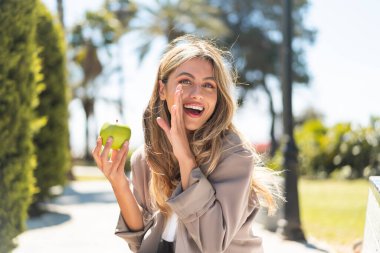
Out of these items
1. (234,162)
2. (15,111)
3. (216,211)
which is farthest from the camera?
(15,111)

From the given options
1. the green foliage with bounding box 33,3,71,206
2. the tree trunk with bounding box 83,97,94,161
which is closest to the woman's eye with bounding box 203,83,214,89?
the green foliage with bounding box 33,3,71,206

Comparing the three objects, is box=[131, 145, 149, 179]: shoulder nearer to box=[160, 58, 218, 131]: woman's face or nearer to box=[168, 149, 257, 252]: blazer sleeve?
→ box=[160, 58, 218, 131]: woman's face

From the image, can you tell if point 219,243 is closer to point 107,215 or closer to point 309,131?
point 107,215

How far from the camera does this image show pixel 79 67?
130ft

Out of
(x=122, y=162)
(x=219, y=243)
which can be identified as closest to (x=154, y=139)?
(x=122, y=162)

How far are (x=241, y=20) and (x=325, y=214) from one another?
34.9m

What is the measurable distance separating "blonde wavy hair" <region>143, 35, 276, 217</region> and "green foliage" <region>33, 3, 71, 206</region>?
7.63m

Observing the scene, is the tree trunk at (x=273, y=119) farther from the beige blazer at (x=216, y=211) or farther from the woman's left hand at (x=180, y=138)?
the woman's left hand at (x=180, y=138)

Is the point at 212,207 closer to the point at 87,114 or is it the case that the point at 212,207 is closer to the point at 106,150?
the point at 106,150

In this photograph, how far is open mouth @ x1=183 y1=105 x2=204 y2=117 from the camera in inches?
106

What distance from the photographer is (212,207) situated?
8.13ft

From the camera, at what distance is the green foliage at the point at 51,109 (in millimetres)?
10234

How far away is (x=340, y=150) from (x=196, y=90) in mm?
17970

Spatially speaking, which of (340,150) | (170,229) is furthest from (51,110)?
(340,150)
